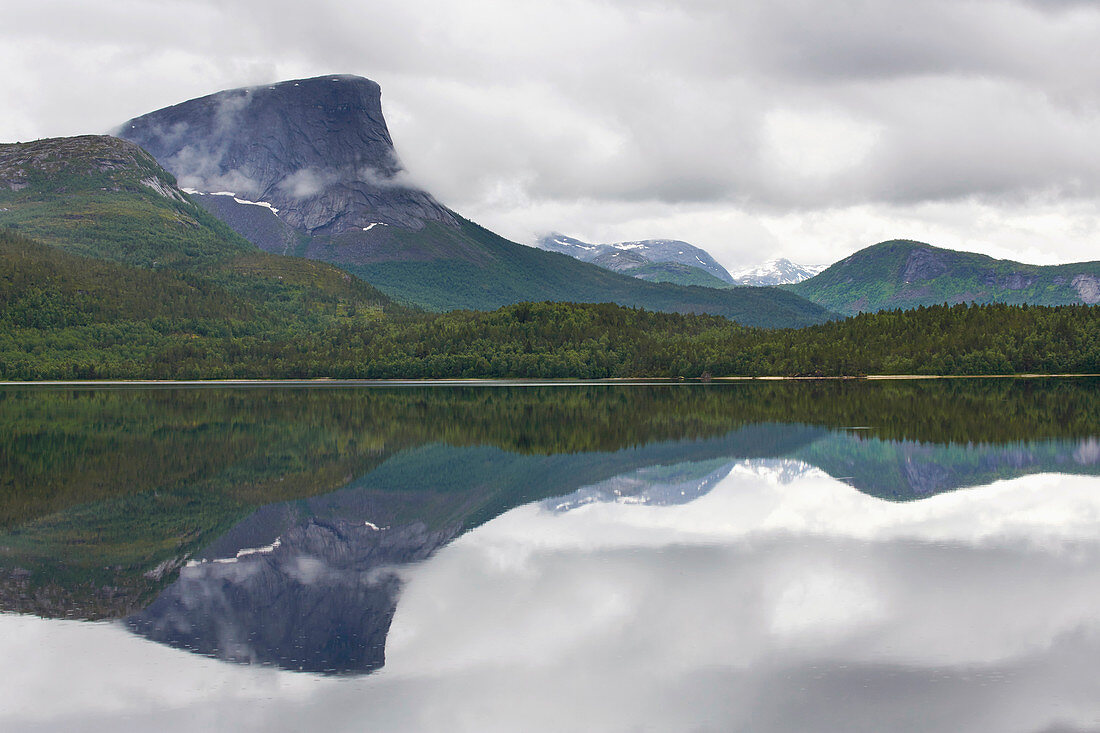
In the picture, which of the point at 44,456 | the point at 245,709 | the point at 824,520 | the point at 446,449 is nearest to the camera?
the point at 245,709

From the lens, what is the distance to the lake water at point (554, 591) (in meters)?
18.5

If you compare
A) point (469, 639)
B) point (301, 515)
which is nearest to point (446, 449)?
point (301, 515)

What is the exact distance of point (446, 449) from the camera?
61.7 m

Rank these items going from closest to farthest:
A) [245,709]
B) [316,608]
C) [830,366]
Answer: [245,709] → [316,608] → [830,366]

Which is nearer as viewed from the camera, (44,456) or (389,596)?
(389,596)

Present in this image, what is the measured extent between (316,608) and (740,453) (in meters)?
37.2

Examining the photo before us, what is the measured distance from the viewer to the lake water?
18453 millimetres

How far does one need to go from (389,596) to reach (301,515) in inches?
536

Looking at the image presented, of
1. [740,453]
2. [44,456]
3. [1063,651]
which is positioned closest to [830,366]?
[740,453]

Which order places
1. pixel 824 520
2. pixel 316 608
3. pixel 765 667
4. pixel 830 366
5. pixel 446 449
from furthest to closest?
pixel 830 366 → pixel 446 449 → pixel 824 520 → pixel 316 608 → pixel 765 667

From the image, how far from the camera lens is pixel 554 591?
84.9 ft

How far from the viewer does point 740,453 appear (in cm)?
5744

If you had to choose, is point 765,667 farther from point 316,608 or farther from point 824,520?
point 824,520

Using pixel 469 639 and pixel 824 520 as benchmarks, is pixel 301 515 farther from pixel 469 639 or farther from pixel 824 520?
pixel 824 520
